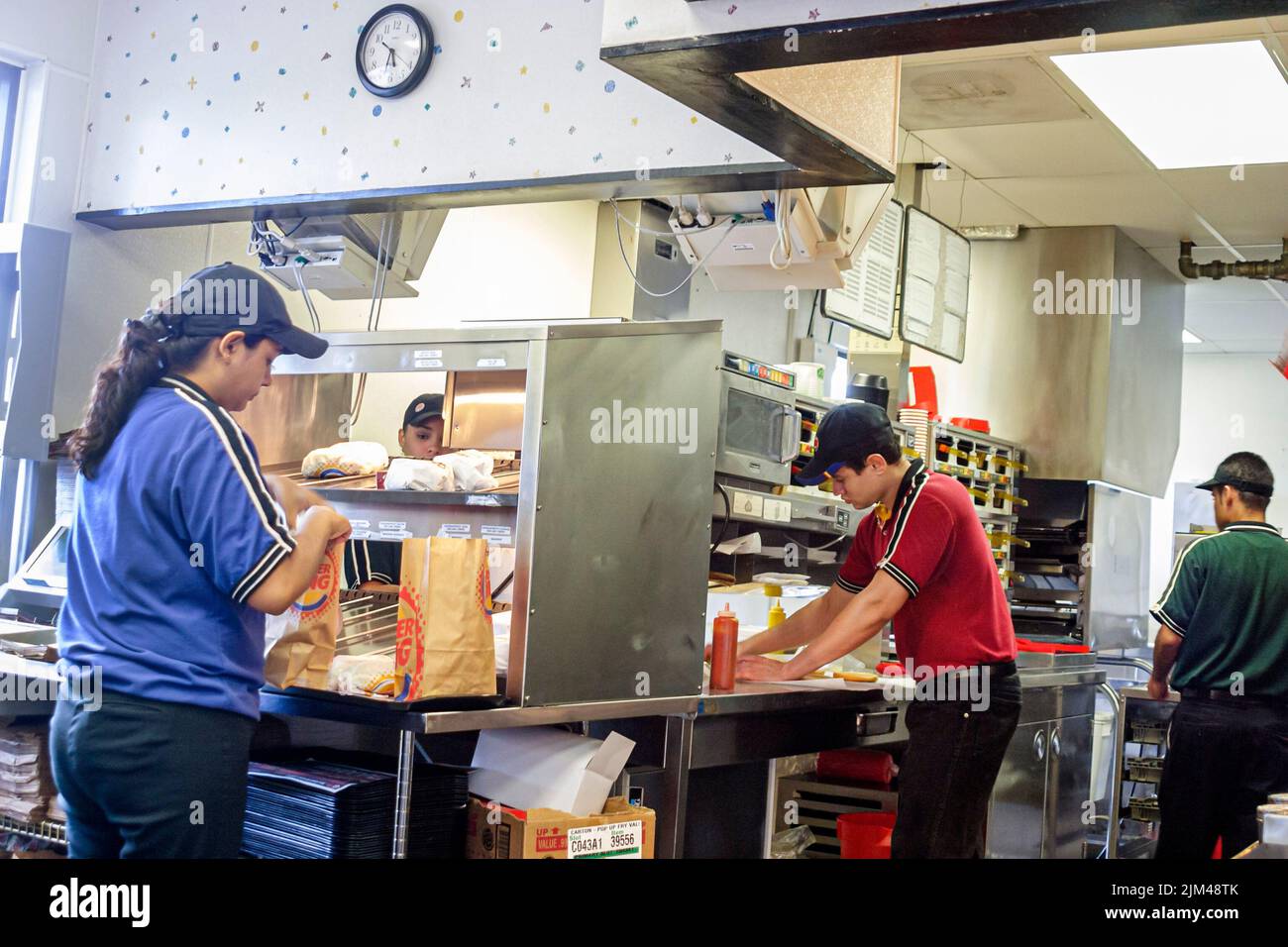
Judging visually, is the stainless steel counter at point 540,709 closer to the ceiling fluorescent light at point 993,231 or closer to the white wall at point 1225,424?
the ceiling fluorescent light at point 993,231

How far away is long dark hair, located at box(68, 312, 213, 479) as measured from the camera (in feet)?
7.78

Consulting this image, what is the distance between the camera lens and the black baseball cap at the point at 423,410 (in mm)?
4109

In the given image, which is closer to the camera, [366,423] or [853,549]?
[853,549]

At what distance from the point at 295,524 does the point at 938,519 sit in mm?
1885

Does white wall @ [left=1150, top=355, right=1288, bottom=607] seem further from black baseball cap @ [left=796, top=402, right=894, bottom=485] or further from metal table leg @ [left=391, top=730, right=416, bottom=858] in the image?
metal table leg @ [left=391, top=730, right=416, bottom=858]

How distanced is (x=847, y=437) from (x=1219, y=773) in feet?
6.37

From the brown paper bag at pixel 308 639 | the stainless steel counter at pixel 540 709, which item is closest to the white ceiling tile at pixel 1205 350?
the stainless steel counter at pixel 540 709

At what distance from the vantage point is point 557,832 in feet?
9.05

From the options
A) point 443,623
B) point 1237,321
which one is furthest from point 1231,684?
point 1237,321

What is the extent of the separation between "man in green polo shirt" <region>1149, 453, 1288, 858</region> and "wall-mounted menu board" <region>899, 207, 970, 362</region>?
6.17 ft

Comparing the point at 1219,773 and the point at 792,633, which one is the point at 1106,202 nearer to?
the point at 1219,773

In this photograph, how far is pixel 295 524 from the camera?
2.66m

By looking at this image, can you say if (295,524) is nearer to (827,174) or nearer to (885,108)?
(827,174)
